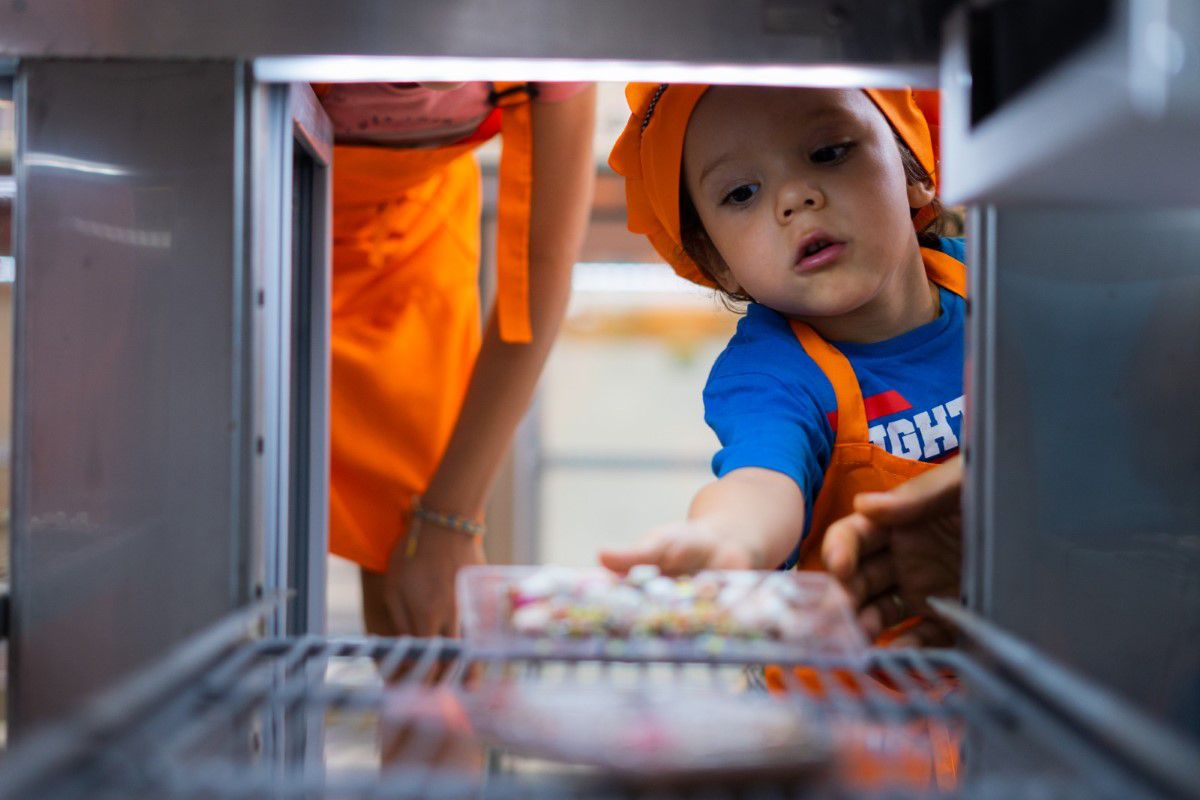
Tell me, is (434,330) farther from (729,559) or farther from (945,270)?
(729,559)

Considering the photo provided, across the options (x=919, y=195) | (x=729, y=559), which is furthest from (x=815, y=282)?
(x=729, y=559)

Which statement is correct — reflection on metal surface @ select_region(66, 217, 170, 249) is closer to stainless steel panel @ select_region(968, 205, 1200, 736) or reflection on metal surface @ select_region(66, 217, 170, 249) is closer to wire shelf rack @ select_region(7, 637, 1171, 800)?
wire shelf rack @ select_region(7, 637, 1171, 800)

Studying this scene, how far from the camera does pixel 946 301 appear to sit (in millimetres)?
1190

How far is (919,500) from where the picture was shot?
A: 80 centimetres

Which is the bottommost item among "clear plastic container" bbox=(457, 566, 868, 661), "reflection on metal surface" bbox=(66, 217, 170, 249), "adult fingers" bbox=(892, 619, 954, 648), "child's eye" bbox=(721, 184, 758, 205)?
"adult fingers" bbox=(892, 619, 954, 648)

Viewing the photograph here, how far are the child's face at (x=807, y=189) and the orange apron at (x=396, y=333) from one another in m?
0.35

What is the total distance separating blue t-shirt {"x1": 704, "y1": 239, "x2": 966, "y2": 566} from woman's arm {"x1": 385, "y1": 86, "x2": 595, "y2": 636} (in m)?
0.34

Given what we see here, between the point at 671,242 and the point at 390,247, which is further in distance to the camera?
the point at 390,247

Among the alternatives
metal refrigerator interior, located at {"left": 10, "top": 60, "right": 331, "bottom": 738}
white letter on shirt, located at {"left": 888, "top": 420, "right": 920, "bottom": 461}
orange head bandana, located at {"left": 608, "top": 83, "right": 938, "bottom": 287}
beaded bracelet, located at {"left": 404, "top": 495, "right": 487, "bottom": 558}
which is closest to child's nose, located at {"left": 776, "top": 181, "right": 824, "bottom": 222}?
orange head bandana, located at {"left": 608, "top": 83, "right": 938, "bottom": 287}

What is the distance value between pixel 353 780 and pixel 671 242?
2.93ft

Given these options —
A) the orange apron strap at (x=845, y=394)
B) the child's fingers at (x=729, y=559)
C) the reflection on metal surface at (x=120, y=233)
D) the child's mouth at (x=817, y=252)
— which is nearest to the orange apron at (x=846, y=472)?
the orange apron strap at (x=845, y=394)

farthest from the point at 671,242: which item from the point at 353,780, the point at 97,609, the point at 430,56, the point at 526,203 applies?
the point at 353,780

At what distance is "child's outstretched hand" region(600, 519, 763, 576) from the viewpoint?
0.70 m

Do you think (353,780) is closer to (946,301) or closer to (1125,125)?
(1125,125)
